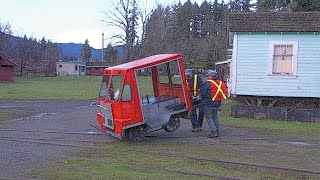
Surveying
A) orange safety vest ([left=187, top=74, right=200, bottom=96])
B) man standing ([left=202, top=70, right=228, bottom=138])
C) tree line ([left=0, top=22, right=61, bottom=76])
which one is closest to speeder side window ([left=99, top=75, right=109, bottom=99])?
orange safety vest ([left=187, top=74, right=200, bottom=96])

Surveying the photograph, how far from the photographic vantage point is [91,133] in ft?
46.9

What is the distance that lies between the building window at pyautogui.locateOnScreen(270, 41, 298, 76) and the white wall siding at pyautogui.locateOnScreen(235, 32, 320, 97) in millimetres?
172

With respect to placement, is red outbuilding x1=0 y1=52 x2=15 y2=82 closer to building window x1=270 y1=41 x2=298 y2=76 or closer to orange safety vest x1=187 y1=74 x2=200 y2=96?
building window x1=270 y1=41 x2=298 y2=76

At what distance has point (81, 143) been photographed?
12.4 m

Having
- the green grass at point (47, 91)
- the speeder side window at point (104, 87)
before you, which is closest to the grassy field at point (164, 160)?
the speeder side window at point (104, 87)

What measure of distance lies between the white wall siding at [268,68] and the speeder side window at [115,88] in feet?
28.9

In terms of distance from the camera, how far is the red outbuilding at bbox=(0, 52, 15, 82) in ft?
197

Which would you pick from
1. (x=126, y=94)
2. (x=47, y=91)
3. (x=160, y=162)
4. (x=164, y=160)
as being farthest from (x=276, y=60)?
(x=47, y=91)

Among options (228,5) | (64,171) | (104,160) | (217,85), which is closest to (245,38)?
(217,85)

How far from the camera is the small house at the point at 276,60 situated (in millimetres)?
19109

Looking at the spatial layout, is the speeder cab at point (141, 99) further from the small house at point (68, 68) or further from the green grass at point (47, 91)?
the small house at point (68, 68)

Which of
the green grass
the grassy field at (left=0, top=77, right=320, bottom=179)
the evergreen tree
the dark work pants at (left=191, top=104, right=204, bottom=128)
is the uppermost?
the evergreen tree

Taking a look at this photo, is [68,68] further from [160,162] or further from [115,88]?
[160,162]

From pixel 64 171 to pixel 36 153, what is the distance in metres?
2.35
